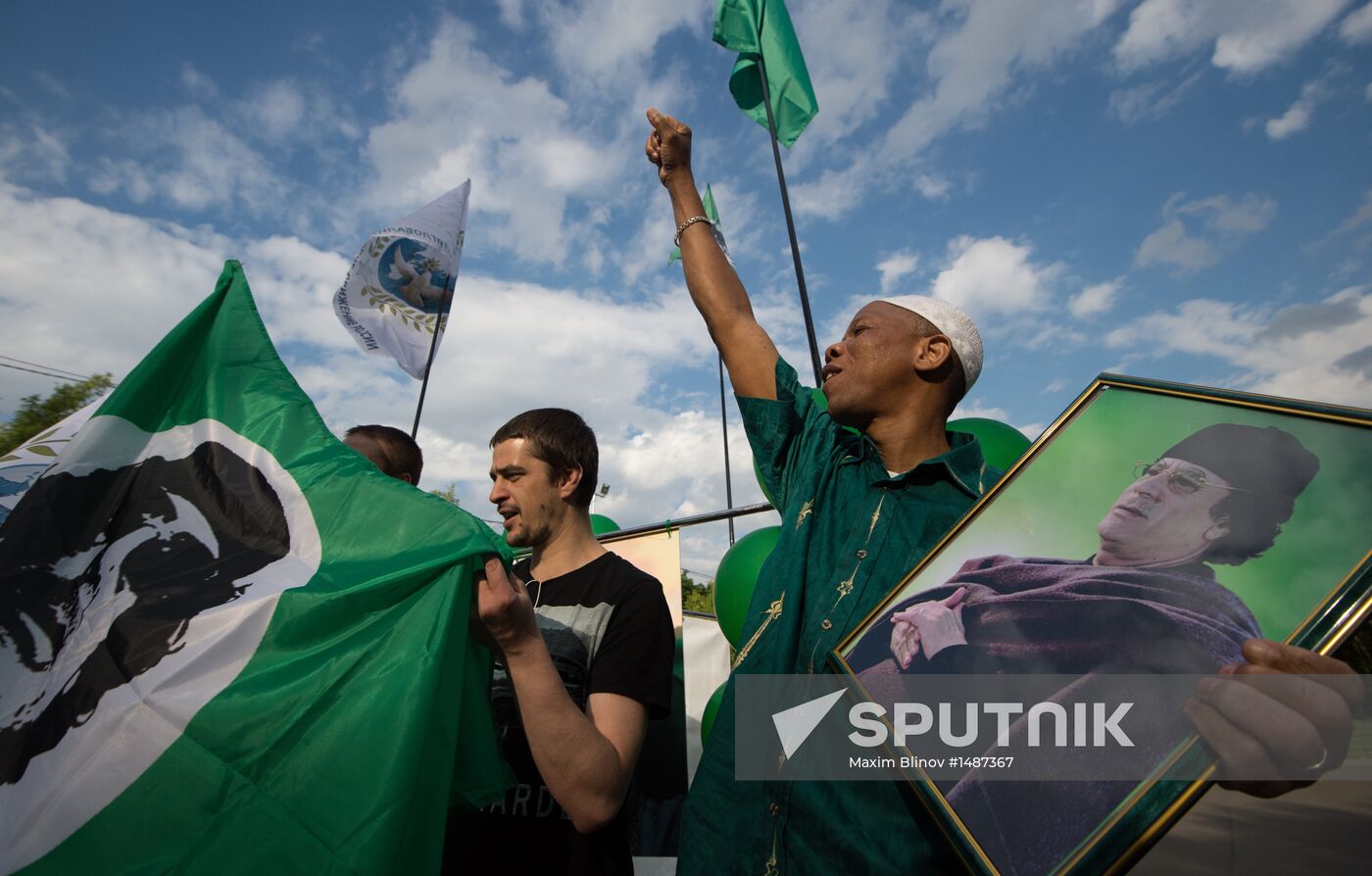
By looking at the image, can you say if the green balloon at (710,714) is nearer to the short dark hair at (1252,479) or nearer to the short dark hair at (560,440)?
the short dark hair at (560,440)

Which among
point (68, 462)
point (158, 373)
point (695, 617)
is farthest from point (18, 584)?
point (695, 617)

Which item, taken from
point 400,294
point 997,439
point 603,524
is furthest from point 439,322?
point 997,439

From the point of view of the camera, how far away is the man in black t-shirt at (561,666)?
1.42 m

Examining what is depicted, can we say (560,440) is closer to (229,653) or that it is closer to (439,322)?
(229,653)

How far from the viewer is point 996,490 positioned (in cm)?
141

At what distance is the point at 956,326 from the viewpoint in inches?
78.4

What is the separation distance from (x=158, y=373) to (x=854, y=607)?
1.90m

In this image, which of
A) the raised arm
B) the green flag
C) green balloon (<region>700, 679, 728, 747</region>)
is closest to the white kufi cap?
the raised arm

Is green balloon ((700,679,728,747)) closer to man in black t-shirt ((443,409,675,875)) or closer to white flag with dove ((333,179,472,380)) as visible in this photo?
man in black t-shirt ((443,409,675,875))

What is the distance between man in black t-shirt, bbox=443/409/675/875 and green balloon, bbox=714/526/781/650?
1797 mm

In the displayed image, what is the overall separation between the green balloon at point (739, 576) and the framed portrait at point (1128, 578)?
2.45 metres

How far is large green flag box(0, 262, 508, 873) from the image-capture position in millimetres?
1377

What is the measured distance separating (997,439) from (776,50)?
15.6 ft

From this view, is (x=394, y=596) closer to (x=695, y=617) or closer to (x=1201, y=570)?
(x=1201, y=570)
